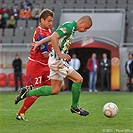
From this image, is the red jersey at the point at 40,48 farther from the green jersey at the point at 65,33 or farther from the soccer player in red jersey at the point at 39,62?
the green jersey at the point at 65,33

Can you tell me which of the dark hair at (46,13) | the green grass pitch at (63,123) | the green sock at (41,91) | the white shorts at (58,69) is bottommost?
the green grass pitch at (63,123)

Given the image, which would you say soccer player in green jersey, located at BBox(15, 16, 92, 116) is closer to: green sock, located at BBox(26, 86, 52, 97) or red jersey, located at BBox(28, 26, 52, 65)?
green sock, located at BBox(26, 86, 52, 97)

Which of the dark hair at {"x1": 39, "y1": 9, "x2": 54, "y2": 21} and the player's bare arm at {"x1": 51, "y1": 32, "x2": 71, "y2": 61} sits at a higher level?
the dark hair at {"x1": 39, "y1": 9, "x2": 54, "y2": 21}

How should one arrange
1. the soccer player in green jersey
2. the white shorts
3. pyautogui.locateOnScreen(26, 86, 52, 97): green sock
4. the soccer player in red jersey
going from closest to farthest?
the soccer player in green jersey < the white shorts < pyautogui.locateOnScreen(26, 86, 52, 97): green sock < the soccer player in red jersey

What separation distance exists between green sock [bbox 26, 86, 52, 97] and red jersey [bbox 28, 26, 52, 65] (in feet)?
3.17

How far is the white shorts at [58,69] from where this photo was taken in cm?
1116

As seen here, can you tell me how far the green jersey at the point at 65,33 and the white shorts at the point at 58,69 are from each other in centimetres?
14

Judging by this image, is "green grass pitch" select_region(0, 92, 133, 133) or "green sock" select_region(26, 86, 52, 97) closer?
"green grass pitch" select_region(0, 92, 133, 133)

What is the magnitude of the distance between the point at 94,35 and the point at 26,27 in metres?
4.10

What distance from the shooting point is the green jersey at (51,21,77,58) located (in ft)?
36.1

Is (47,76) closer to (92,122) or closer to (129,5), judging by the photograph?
(92,122)

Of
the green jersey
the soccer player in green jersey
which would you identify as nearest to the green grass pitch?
the soccer player in green jersey

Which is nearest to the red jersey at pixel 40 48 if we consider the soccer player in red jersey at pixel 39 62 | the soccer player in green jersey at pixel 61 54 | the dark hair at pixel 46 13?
the soccer player in red jersey at pixel 39 62

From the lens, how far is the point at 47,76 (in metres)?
12.2
